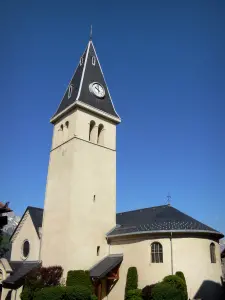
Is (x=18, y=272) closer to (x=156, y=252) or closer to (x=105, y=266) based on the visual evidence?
(x=105, y=266)

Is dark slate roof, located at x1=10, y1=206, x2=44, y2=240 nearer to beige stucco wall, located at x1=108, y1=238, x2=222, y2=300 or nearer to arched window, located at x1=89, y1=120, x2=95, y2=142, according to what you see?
arched window, located at x1=89, y1=120, x2=95, y2=142

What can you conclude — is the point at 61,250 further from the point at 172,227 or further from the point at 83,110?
the point at 83,110

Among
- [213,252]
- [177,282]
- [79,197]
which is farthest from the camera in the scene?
[79,197]

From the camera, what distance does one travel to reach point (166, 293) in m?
18.6

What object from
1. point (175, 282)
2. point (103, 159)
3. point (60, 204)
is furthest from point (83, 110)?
point (175, 282)

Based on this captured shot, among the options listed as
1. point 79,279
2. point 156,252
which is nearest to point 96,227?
point 79,279

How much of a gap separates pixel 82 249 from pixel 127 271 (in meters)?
4.20

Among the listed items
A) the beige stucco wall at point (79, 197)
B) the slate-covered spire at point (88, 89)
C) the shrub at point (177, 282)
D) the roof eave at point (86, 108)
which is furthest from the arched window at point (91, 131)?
the shrub at point (177, 282)

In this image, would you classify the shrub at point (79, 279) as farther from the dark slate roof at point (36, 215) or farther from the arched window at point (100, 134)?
the arched window at point (100, 134)

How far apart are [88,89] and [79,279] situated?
1863 cm

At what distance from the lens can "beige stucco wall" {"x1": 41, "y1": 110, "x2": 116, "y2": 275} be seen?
988 inches

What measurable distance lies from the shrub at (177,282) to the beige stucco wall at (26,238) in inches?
521

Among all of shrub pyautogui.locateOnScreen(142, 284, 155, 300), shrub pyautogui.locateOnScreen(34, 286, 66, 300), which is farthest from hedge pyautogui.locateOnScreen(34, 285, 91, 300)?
shrub pyautogui.locateOnScreen(142, 284, 155, 300)

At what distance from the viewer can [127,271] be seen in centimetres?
2398
